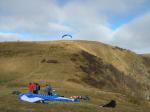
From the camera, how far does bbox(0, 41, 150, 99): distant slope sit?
72.6m

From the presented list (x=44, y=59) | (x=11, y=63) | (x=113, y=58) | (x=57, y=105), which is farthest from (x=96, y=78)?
(x=57, y=105)

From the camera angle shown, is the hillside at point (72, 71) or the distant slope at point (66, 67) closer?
the hillside at point (72, 71)

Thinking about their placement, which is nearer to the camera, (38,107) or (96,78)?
(38,107)

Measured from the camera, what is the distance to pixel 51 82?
220 ft

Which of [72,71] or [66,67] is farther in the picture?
[66,67]

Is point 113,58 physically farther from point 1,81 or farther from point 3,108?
point 3,108

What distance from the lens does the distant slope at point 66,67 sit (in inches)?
2859

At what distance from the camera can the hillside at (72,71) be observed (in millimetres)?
62312

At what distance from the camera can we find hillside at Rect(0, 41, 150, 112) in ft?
204

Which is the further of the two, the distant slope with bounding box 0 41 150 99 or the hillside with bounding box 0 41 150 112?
the distant slope with bounding box 0 41 150 99

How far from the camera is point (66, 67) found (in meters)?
78.0

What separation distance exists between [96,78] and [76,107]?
46.4 meters

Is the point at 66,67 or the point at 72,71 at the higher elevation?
the point at 66,67

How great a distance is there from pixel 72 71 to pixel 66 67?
1989 mm
